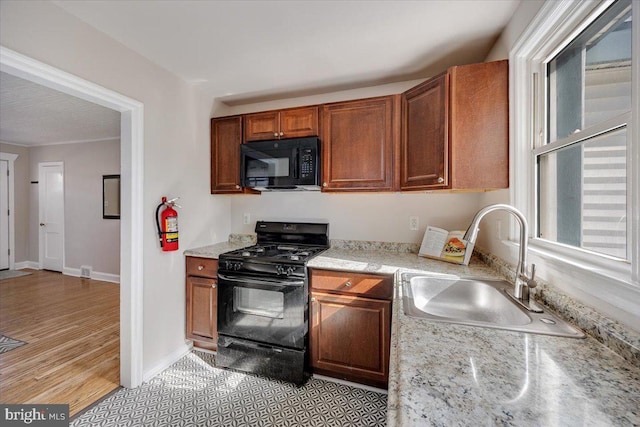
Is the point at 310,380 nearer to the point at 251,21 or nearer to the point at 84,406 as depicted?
the point at 84,406

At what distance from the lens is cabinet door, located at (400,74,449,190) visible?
5.44 feet

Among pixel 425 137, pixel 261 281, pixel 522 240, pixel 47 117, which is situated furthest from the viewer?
pixel 47 117

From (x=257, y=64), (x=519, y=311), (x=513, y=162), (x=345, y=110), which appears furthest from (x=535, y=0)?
(x=257, y=64)

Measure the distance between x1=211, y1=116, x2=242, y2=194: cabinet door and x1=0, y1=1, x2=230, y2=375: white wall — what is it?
76mm

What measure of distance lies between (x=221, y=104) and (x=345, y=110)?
140 centimetres

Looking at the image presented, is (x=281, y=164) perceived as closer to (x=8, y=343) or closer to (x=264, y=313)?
(x=264, y=313)

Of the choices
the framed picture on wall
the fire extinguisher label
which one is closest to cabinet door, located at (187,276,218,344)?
the fire extinguisher label

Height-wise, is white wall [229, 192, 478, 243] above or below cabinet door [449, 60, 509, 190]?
below

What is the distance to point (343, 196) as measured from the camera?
253 cm

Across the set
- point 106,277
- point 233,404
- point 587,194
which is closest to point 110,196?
point 106,277

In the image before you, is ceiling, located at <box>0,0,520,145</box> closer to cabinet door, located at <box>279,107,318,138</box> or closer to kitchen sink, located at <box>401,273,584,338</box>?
cabinet door, located at <box>279,107,318,138</box>

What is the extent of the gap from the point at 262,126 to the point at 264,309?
1556 millimetres

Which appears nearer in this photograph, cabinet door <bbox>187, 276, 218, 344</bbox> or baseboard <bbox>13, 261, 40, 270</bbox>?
cabinet door <bbox>187, 276, 218, 344</bbox>

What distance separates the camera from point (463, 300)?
1.47 m
